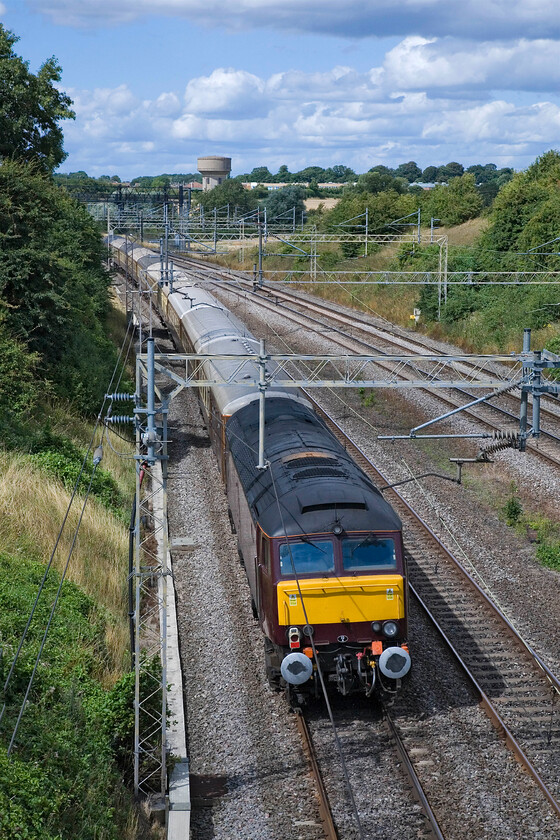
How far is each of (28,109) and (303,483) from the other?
27.0m

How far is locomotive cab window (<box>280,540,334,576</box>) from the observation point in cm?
1184

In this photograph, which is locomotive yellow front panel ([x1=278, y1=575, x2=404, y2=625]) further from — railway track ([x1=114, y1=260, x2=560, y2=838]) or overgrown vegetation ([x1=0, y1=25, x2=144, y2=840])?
overgrown vegetation ([x1=0, y1=25, x2=144, y2=840])

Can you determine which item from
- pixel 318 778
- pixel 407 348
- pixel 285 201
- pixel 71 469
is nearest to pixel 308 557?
pixel 318 778

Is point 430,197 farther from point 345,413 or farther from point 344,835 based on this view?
point 344,835

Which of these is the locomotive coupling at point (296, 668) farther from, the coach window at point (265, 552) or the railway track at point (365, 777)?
the coach window at point (265, 552)

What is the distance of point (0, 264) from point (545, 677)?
721 inches

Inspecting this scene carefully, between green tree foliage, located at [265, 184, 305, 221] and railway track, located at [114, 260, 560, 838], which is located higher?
green tree foliage, located at [265, 184, 305, 221]

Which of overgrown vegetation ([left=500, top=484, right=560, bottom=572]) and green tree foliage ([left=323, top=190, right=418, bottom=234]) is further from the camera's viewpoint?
green tree foliage ([left=323, top=190, right=418, bottom=234])

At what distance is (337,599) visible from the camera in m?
11.8

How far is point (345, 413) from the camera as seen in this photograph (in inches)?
1161

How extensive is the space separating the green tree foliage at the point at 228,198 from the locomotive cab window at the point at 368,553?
79.4 m

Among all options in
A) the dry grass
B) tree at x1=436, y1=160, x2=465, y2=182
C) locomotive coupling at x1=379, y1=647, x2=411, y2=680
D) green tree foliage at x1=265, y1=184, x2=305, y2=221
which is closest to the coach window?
locomotive coupling at x1=379, y1=647, x2=411, y2=680

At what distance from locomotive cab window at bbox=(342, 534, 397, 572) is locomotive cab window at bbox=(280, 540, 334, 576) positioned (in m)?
0.21

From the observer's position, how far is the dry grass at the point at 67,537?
52.1 ft
